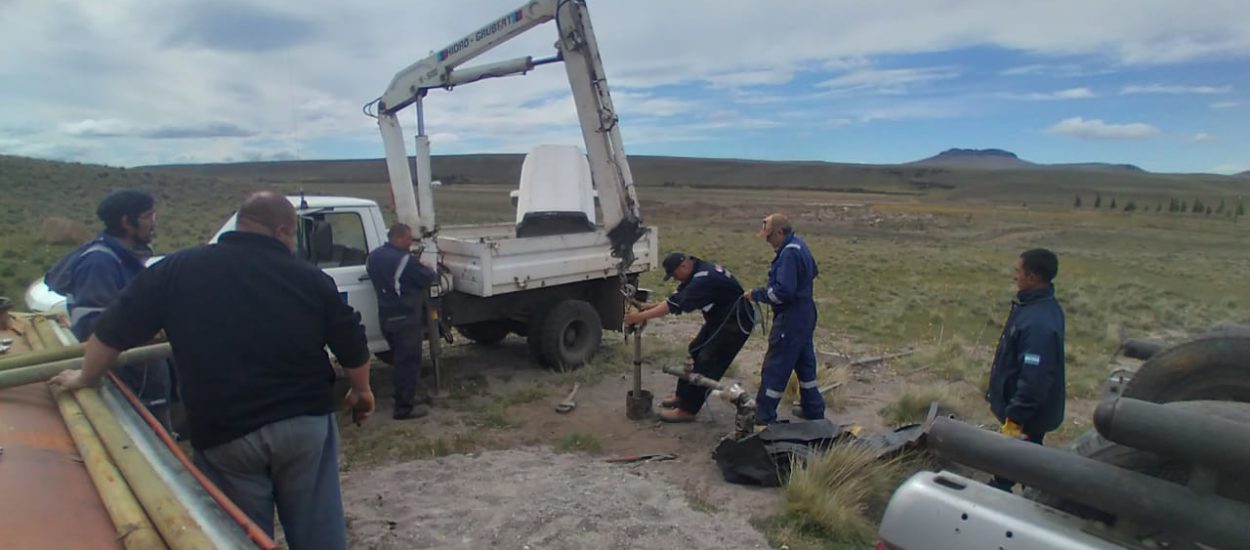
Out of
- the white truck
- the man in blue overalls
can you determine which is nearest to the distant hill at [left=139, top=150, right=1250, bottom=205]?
the white truck

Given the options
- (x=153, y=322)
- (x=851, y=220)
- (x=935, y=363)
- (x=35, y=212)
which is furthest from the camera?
(x=851, y=220)

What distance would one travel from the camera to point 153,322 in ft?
9.52

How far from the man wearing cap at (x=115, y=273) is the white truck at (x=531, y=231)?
2.83 metres

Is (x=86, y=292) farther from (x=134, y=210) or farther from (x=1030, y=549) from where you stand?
(x=1030, y=549)

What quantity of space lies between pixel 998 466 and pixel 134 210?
170 inches

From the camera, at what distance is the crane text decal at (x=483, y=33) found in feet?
27.5

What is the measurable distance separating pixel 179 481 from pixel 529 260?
19.0ft

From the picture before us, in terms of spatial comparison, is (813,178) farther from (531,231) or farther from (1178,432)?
(1178,432)

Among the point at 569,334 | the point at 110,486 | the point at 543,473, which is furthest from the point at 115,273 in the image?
the point at 569,334

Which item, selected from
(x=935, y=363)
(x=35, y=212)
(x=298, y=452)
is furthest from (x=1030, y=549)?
(x=35, y=212)

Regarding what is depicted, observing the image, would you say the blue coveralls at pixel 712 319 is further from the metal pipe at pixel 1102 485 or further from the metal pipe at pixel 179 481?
the metal pipe at pixel 179 481

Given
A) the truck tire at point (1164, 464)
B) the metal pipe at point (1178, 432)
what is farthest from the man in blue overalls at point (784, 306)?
the metal pipe at point (1178, 432)

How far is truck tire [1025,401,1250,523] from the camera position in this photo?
2299 mm

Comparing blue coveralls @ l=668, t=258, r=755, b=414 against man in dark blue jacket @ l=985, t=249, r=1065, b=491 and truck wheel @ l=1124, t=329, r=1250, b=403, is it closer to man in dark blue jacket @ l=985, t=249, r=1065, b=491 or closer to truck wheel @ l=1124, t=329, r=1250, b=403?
man in dark blue jacket @ l=985, t=249, r=1065, b=491
